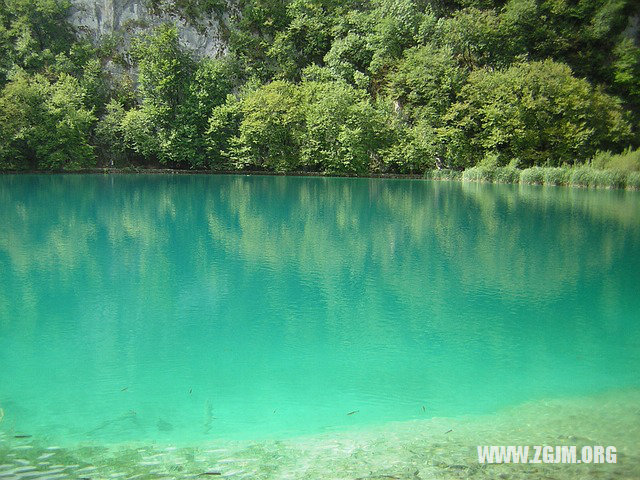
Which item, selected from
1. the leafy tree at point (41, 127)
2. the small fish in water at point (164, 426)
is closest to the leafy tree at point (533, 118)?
the leafy tree at point (41, 127)

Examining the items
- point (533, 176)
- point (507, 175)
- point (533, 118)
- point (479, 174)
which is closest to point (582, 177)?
point (533, 176)

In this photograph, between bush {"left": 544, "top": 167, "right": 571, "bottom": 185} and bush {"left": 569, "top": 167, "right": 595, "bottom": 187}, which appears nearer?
bush {"left": 569, "top": 167, "right": 595, "bottom": 187}

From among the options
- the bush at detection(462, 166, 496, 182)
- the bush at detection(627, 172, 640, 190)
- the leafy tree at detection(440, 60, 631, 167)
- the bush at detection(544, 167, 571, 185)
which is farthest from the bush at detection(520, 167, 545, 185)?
the bush at detection(627, 172, 640, 190)

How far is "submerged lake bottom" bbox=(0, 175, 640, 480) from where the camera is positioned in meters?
3.67

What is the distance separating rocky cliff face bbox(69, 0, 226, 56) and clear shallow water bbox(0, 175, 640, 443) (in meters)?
31.5

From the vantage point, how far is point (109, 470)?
3373 millimetres

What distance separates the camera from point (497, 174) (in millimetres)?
32500

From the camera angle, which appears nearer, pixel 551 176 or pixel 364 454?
pixel 364 454

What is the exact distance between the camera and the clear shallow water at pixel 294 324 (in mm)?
4320

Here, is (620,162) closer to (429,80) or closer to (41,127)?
(429,80)

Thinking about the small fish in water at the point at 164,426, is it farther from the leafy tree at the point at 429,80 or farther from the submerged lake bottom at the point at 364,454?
the leafy tree at the point at 429,80

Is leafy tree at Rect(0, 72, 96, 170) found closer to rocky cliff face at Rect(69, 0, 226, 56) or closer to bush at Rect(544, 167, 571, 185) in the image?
rocky cliff face at Rect(69, 0, 226, 56)

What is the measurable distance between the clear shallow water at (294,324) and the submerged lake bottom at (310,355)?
0.09 feet

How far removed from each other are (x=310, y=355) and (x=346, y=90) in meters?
32.1
